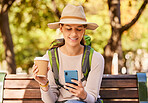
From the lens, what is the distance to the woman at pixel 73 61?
348cm

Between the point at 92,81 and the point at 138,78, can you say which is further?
the point at 138,78

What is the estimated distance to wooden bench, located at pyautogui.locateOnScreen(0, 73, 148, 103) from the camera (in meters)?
4.31

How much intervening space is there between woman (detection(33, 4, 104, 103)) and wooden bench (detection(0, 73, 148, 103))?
2.38 feet

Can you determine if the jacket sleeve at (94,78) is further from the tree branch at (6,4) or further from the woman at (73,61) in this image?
the tree branch at (6,4)

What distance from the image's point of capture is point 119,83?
432 cm

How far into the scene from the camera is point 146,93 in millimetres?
4328

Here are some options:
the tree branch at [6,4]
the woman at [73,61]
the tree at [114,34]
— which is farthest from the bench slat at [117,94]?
the tree branch at [6,4]

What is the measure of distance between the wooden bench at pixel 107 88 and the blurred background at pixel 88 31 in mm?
1325

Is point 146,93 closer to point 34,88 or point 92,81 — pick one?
point 92,81

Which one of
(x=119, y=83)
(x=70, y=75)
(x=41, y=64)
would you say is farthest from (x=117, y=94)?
(x=41, y=64)

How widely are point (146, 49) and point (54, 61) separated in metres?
20.0

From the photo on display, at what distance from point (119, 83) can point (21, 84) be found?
1.34m

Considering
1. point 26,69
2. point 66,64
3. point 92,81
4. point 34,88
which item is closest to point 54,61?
point 66,64

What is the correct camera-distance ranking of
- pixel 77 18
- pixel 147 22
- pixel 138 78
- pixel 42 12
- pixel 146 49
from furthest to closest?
pixel 146 49, pixel 147 22, pixel 42 12, pixel 138 78, pixel 77 18
